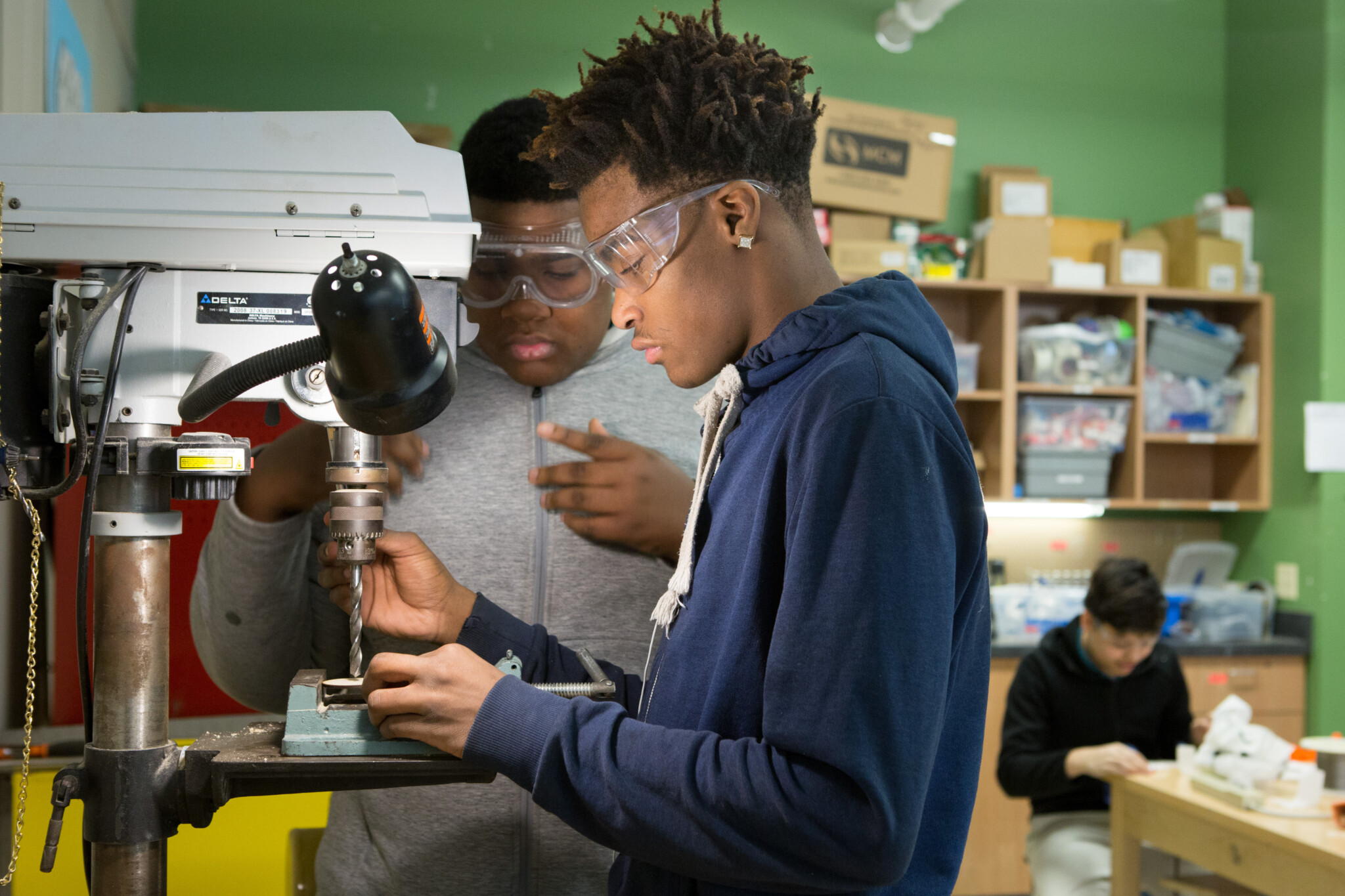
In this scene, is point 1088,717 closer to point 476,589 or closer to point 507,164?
point 476,589

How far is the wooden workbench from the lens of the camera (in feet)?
6.79

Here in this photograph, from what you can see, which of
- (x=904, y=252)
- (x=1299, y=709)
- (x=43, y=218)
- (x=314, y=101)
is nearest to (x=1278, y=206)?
(x=904, y=252)

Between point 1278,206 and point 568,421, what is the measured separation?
4101mm

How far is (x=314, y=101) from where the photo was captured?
3.73 meters

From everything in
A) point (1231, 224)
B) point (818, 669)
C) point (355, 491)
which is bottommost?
point (818, 669)

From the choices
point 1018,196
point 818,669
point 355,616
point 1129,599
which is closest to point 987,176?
point 1018,196

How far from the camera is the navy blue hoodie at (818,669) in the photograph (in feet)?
2.38

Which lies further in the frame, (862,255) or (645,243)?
(862,255)

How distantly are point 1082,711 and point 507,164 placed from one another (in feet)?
8.03

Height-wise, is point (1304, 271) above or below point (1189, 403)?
above

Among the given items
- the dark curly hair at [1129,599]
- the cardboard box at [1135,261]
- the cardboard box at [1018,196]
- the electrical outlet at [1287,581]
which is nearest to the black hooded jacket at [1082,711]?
the dark curly hair at [1129,599]

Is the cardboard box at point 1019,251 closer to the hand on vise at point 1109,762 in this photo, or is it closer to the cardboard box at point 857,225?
the cardboard box at point 857,225

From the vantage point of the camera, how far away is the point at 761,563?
0.82m

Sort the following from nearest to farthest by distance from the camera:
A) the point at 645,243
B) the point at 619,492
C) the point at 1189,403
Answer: the point at 645,243 < the point at 619,492 < the point at 1189,403
